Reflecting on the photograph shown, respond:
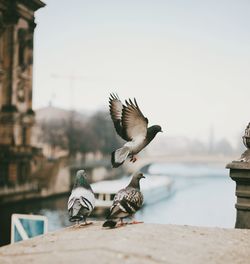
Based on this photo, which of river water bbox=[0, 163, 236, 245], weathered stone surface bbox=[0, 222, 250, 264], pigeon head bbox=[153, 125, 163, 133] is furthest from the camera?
river water bbox=[0, 163, 236, 245]

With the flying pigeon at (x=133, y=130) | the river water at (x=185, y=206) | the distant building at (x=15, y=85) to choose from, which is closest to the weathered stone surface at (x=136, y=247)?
the flying pigeon at (x=133, y=130)

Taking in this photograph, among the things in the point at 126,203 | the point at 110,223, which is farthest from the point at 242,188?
the point at 110,223

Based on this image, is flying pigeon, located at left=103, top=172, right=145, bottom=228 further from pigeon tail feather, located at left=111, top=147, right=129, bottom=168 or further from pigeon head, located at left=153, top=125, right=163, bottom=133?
pigeon head, located at left=153, top=125, right=163, bottom=133

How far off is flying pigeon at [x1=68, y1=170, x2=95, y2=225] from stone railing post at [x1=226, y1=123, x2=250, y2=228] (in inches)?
55.6

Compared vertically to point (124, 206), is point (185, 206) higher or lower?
lower

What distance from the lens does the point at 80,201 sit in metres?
4.46

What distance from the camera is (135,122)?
14.5 feet

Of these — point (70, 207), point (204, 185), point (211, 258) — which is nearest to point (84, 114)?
point (204, 185)

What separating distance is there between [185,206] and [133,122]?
960 centimetres

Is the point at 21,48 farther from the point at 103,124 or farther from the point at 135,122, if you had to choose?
the point at 135,122

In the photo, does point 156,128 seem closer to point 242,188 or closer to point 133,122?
point 133,122

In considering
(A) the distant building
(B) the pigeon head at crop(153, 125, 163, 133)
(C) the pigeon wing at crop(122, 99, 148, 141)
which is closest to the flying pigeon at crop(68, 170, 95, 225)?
(C) the pigeon wing at crop(122, 99, 148, 141)

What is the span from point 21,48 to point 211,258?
9932 mm

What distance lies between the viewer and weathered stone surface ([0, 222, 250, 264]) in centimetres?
322
